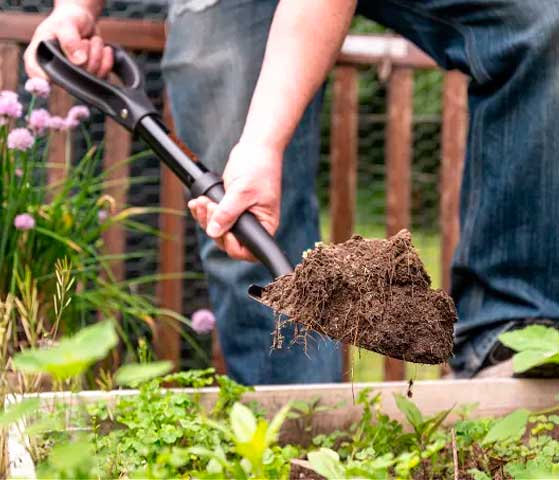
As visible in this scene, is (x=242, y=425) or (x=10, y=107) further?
(x=10, y=107)

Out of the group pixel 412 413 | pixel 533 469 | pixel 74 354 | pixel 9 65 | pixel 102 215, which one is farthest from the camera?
pixel 9 65

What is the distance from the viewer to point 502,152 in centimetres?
169

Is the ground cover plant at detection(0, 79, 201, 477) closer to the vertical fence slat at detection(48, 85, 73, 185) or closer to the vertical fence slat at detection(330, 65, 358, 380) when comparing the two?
the vertical fence slat at detection(48, 85, 73, 185)

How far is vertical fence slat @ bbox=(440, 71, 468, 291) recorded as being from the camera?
2.96m

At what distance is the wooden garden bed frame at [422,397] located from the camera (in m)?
1.43

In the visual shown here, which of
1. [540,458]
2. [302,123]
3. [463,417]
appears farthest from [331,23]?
[540,458]

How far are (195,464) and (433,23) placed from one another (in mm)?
970

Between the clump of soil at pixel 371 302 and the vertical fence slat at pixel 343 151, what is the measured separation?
1746 mm

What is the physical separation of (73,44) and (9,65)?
783 millimetres

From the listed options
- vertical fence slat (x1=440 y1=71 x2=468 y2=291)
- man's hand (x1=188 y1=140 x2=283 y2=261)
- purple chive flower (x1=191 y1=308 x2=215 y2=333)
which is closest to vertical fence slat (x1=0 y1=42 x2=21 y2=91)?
purple chive flower (x1=191 y1=308 x2=215 y2=333)

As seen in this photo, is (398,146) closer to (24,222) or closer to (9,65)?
(9,65)

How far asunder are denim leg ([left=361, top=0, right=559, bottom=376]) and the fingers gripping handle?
1.75ft

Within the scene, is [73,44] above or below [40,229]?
above

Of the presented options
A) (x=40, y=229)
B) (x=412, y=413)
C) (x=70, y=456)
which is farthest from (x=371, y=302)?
(x=40, y=229)
